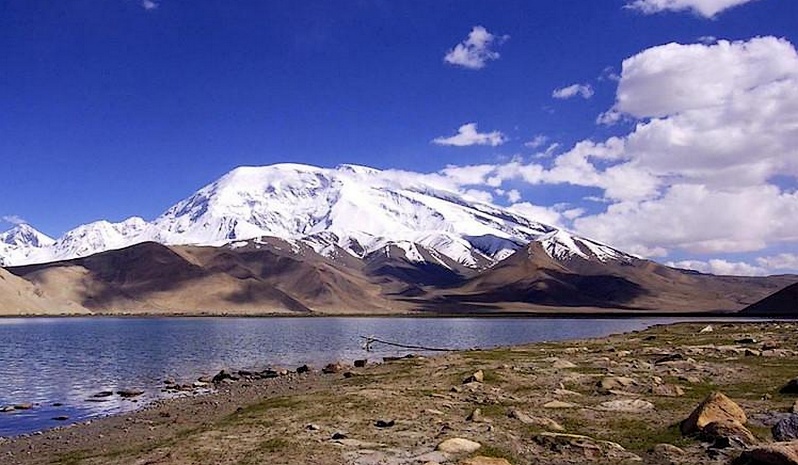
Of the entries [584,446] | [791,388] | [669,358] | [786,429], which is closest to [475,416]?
[584,446]

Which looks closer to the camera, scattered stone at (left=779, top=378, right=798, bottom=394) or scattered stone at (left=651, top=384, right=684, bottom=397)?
scattered stone at (left=779, top=378, right=798, bottom=394)

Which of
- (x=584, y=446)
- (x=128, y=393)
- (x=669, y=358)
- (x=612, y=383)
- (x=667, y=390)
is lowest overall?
(x=128, y=393)

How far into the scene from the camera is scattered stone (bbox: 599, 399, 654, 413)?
3157cm

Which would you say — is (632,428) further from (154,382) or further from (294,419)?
(154,382)

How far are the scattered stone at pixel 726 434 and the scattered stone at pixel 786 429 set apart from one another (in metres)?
0.83

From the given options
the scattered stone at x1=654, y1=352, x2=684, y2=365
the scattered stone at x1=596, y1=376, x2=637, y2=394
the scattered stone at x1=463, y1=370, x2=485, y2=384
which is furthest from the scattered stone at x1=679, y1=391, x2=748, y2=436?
the scattered stone at x1=654, y1=352, x2=684, y2=365

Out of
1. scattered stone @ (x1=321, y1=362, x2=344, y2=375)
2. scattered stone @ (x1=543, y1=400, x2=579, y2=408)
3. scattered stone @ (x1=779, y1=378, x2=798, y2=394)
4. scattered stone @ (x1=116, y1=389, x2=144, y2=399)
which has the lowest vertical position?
scattered stone @ (x1=116, y1=389, x2=144, y2=399)

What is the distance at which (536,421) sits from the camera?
29453 mm

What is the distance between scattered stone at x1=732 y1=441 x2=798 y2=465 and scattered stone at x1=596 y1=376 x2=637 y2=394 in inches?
628

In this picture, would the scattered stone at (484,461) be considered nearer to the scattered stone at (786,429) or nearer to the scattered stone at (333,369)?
the scattered stone at (786,429)

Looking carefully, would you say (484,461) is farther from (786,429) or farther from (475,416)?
(786,429)

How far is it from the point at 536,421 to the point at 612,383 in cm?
1042

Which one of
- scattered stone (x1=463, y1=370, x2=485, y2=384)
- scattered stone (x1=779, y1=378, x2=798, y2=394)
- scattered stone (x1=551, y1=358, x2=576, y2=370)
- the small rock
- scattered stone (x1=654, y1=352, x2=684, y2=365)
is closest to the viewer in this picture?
the small rock

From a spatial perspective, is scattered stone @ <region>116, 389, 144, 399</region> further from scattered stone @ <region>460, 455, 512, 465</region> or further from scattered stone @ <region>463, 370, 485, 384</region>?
scattered stone @ <region>460, 455, 512, 465</region>
